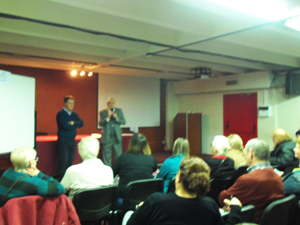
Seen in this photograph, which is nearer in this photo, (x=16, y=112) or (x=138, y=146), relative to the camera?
(x=138, y=146)

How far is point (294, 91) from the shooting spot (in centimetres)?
568

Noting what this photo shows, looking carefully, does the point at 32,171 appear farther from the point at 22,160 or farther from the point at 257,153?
the point at 257,153

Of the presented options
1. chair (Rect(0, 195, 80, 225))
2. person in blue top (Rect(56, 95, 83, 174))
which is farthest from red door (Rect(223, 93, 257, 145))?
chair (Rect(0, 195, 80, 225))

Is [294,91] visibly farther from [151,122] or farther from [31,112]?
[31,112]

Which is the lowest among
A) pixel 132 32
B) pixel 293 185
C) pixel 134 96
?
pixel 293 185

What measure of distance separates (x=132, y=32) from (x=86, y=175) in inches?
83.8

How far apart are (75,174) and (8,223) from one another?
64 cm

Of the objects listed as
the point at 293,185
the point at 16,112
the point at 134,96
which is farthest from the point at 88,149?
the point at 134,96

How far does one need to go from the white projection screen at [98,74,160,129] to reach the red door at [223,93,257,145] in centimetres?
207

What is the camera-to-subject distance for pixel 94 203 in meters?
2.04

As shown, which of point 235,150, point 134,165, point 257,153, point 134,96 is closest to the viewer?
point 257,153

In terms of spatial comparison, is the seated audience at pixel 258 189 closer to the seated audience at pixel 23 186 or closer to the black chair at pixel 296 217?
the black chair at pixel 296 217

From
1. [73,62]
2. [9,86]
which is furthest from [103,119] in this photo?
[9,86]

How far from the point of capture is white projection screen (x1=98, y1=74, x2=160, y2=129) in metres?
6.85
